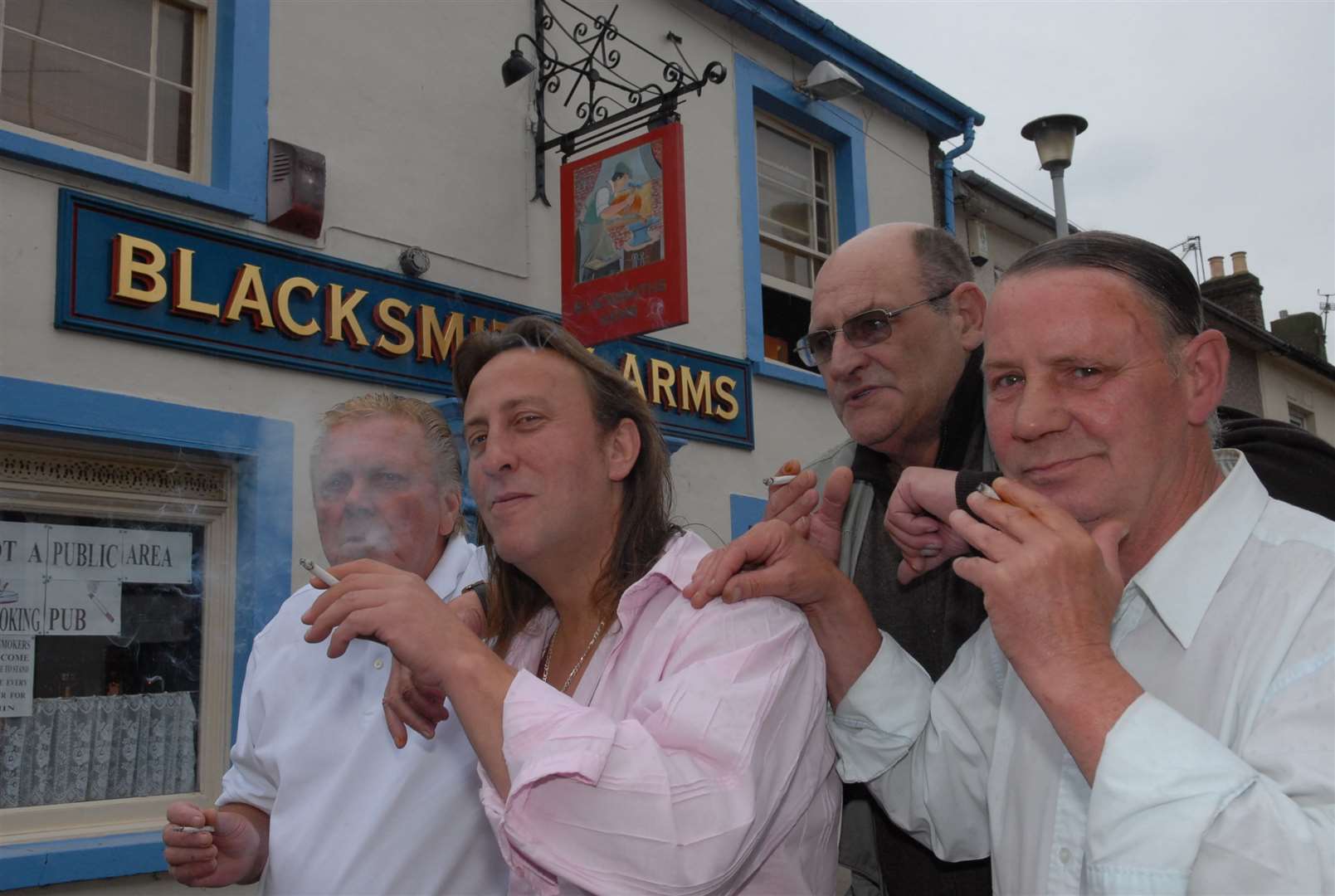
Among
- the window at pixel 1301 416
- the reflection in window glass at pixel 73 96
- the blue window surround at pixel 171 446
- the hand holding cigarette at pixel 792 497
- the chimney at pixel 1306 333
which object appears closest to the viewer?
the hand holding cigarette at pixel 792 497

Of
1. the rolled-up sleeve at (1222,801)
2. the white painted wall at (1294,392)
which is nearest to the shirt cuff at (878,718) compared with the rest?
the rolled-up sleeve at (1222,801)

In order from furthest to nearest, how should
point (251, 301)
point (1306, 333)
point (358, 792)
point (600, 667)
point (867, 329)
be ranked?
point (1306, 333) → point (251, 301) → point (867, 329) → point (358, 792) → point (600, 667)

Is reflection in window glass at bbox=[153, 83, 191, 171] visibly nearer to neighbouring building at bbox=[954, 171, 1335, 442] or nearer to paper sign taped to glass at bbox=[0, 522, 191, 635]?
paper sign taped to glass at bbox=[0, 522, 191, 635]

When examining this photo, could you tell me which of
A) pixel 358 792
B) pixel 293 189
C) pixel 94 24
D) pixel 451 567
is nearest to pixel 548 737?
pixel 358 792

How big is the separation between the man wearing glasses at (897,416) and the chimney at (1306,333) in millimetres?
22150

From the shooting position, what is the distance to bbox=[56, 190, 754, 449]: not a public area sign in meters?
4.70

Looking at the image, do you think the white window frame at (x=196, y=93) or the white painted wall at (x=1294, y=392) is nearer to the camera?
the white window frame at (x=196, y=93)

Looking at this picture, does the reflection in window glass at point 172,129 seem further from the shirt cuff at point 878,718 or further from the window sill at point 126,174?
the shirt cuff at point 878,718

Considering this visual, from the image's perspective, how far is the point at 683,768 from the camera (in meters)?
1.47

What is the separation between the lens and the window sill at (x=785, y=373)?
7.84 meters

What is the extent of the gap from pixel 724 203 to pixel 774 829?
663 centimetres

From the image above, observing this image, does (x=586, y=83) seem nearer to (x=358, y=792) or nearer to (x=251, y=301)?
(x=251, y=301)

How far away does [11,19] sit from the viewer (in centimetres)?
491

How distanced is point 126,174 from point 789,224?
5188 mm
